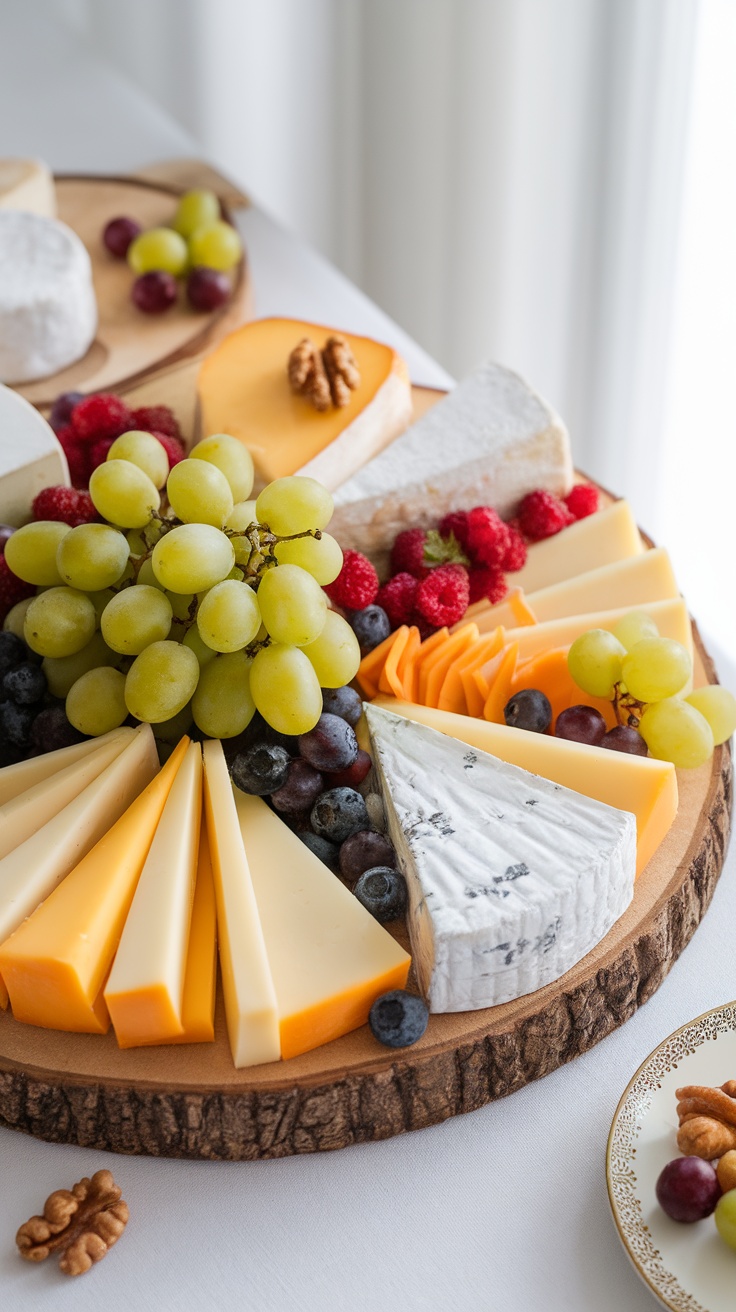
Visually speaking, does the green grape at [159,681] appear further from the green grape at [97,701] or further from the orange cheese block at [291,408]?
the orange cheese block at [291,408]

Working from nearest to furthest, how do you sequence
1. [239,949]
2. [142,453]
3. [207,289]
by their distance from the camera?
[239,949], [142,453], [207,289]

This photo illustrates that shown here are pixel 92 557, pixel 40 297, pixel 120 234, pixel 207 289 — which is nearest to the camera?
pixel 92 557

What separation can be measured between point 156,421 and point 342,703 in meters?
0.65

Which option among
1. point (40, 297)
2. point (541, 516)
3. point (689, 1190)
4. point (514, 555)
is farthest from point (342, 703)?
point (40, 297)

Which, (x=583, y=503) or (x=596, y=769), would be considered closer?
(x=596, y=769)

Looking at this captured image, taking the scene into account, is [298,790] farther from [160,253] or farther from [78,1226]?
[160,253]

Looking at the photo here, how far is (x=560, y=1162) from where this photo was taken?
1.12 meters

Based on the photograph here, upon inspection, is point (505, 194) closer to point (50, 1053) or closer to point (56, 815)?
point (56, 815)

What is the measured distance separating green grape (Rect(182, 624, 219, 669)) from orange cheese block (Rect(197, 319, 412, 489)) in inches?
16.3

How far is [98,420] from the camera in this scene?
1.74 meters

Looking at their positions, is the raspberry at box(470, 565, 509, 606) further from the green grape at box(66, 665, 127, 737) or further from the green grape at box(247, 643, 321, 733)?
the green grape at box(66, 665, 127, 737)

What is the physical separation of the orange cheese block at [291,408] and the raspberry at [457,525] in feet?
0.52

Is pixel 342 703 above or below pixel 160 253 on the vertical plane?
below

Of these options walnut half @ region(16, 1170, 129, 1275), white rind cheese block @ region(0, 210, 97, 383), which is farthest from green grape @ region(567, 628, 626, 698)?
white rind cheese block @ region(0, 210, 97, 383)
